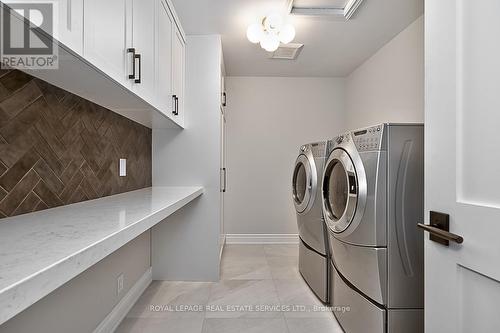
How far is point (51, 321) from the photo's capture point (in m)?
1.31

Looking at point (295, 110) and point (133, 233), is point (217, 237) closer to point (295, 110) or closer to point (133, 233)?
point (133, 233)

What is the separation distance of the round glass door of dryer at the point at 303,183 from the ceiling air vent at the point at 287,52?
1.15 metres

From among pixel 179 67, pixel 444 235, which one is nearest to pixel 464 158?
pixel 444 235

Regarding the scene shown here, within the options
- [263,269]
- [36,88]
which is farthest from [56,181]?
[263,269]

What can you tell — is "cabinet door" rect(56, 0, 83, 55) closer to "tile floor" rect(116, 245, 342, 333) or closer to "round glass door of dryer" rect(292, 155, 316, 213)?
"tile floor" rect(116, 245, 342, 333)

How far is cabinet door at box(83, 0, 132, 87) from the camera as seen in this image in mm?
1099

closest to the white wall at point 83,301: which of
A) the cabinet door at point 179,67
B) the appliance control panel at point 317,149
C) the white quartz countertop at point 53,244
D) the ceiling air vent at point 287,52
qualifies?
the white quartz countertop at point 53,244

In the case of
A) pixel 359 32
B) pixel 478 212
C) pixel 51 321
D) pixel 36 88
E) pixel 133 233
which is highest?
pixel 359 32

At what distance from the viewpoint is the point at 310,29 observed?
2.72 meters

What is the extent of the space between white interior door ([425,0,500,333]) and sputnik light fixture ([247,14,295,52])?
146cm

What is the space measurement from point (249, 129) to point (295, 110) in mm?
687

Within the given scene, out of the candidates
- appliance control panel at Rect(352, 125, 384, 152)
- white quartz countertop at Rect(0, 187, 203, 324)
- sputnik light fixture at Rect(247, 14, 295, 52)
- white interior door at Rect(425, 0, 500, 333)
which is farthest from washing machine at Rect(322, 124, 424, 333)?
sputnik light fixture at Rect(247, 14, 295, 52)

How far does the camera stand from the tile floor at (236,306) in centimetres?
198

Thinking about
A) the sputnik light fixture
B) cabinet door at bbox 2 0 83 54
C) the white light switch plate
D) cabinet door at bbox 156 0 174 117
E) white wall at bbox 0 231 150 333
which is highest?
the sputnik light fixture
